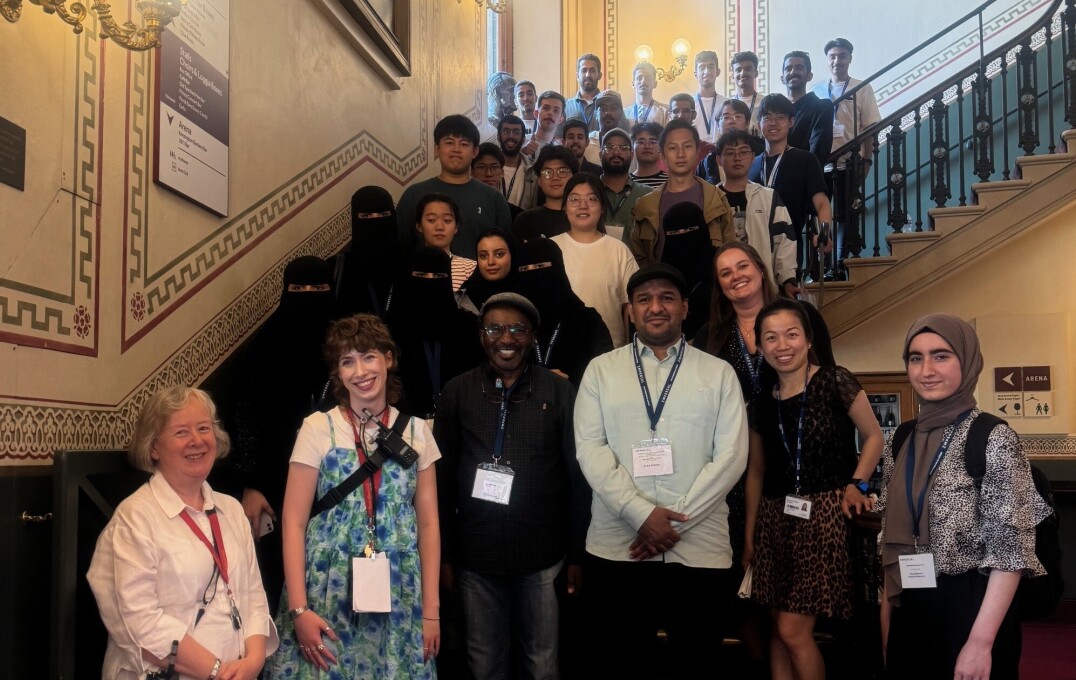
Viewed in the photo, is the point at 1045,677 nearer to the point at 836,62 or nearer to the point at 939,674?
the point at 939,674

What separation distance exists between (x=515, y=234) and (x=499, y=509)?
6.95ft

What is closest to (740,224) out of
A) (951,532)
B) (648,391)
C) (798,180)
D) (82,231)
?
(798,180)

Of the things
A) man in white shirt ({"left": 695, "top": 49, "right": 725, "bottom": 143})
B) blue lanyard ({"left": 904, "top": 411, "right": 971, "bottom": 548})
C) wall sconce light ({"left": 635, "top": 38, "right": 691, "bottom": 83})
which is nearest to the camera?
blue lanyard ({"left": 904, "top": 411, "right": 971, "bottom": 548})

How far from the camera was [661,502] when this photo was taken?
2984 millimetres

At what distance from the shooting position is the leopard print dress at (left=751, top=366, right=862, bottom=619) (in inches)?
116

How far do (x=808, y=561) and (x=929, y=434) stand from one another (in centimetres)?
54

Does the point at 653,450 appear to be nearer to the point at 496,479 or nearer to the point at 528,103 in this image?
the point at 496,479

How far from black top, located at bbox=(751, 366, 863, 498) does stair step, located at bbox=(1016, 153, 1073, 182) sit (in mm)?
4563

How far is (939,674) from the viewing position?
8.52ft

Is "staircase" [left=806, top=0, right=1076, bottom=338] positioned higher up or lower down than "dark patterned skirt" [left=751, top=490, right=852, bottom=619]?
higher up

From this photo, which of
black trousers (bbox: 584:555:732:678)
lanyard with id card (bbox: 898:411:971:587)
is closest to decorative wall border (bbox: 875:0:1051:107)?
lanyard with id card (bbox: 898:411:971:587)

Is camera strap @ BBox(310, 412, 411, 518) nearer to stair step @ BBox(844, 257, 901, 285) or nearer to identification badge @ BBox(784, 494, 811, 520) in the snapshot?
identification badge @ BBox(784, 494, 811, 520)

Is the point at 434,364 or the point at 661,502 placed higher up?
the point at 434,364

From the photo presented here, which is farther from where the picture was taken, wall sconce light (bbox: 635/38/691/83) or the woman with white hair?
wall sconce light (bbox: 635/38/691/83)
